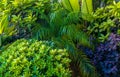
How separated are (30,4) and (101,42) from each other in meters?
1.45

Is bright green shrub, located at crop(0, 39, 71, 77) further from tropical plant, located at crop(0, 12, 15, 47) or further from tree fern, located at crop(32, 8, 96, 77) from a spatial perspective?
tropical plant, located at crop(0, 12, 15, 47)

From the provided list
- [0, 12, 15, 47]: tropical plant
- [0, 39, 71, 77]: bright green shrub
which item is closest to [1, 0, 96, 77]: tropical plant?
[0, 12, 15, 47]: tropical plant

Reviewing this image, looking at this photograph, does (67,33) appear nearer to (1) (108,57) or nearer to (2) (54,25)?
(2) (54,25)

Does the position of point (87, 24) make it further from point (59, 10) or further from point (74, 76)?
point (74, 76)

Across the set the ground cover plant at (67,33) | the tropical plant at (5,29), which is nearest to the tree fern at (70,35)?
the ground cover plant at (67,33)

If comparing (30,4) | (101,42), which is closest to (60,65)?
(101,42)

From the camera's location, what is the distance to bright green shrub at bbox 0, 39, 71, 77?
3747 millimetres

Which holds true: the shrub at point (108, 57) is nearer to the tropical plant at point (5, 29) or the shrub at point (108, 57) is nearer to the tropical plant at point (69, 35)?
the tropical plant at point (69, 35)

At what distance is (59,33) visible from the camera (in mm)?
4789

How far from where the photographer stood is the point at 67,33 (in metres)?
4.68

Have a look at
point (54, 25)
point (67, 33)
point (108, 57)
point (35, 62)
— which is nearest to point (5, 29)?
point (54, 25)

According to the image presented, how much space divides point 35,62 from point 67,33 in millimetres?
1036

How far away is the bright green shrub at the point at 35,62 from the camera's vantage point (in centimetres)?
375

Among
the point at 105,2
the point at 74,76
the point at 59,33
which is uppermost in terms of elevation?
the point at 105,2
